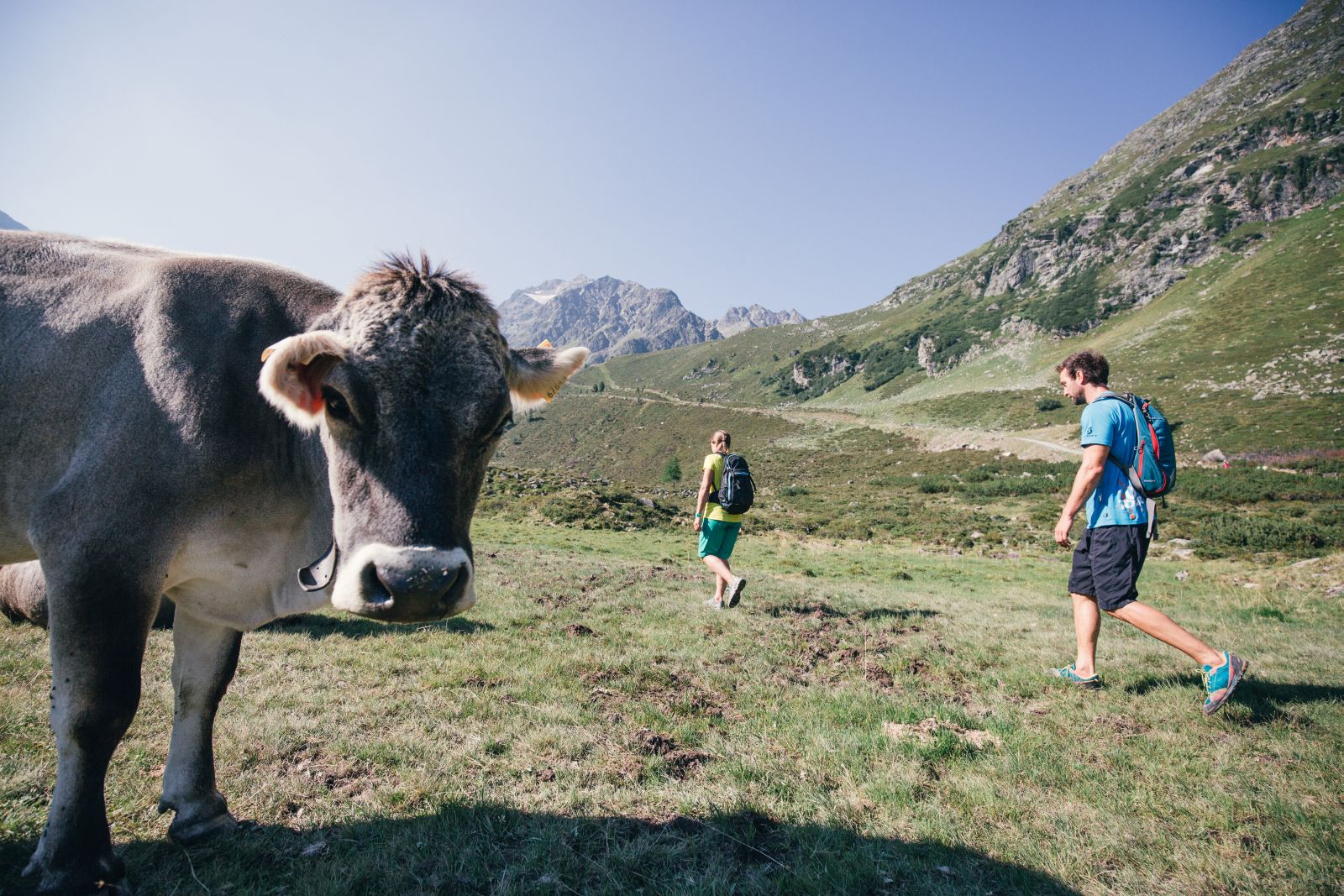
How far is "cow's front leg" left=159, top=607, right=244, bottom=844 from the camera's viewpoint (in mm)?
3482

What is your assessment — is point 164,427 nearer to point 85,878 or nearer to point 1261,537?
point 85,878

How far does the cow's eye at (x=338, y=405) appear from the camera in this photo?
2.72 m

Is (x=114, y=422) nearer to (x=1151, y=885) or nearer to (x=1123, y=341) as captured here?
(x=1151, y=885)

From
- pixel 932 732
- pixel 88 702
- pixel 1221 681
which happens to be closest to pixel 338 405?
pixel 88 702

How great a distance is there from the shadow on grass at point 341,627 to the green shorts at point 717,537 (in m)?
3.71

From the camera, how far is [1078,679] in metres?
6.15

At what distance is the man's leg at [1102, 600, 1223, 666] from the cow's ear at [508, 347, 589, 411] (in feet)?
17.2

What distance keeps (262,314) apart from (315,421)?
3.22 feet

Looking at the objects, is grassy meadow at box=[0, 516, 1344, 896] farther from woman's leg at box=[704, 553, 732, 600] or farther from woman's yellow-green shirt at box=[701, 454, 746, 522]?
woman's yellow-green shirt at box=[701, 454, 746, 522]

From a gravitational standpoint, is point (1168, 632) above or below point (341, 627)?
above

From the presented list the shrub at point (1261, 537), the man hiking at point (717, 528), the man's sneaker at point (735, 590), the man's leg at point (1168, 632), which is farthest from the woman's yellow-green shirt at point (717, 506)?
the shrub at point (1261, 537)

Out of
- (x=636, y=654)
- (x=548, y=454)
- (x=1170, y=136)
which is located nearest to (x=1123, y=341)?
(x=548, y=454)

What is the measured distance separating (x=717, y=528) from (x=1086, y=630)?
5230mm

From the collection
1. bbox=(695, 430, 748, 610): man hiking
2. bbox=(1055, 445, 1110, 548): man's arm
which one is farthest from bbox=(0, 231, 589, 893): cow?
bbox=(695, 430, 748, 610): man hiking
